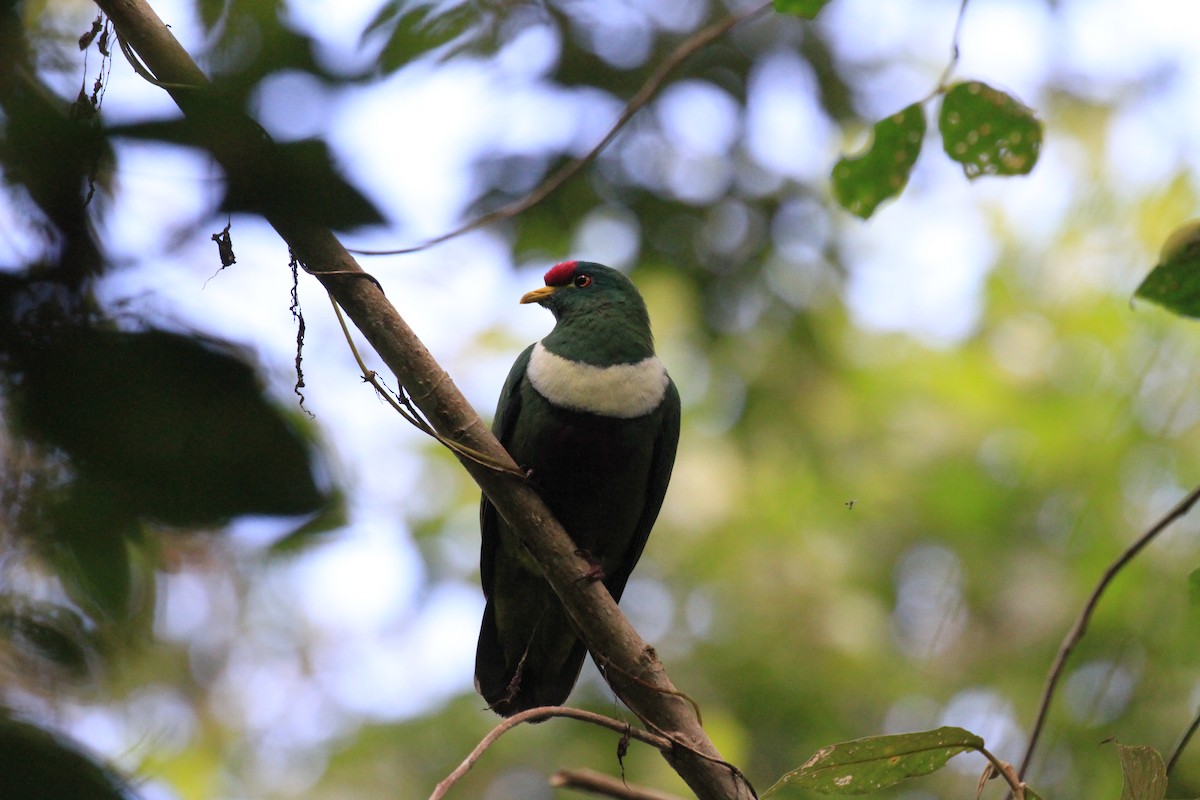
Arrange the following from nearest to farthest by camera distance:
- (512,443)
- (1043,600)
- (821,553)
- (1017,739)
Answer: (512,443) → (1017,739) → (1043,600) → (821,553)

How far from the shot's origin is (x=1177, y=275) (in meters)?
1.92

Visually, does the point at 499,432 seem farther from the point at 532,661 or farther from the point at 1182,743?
the point at 1182,743

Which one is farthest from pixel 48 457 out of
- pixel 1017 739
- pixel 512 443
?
pixel 1017 739

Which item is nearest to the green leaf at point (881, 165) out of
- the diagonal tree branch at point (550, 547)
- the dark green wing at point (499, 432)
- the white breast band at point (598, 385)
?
the white breast band at point (598, 385)

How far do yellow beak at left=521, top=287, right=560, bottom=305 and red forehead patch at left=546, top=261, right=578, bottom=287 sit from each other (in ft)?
0.11

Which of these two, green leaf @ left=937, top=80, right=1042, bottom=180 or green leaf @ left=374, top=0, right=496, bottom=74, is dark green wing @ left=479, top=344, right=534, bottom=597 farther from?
green leaf @ left=374, top=0, right=496, bottom=74

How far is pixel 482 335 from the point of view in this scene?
782 cm

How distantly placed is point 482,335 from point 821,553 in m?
2.93

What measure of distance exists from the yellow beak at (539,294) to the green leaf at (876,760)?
7.33ft

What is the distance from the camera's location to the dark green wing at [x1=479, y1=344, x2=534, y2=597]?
321 cm

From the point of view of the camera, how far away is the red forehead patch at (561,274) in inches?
146

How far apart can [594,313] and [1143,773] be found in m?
2.17

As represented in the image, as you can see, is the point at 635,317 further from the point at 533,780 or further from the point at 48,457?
the point at 533,780

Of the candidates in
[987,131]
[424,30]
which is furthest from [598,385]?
[424,30]
